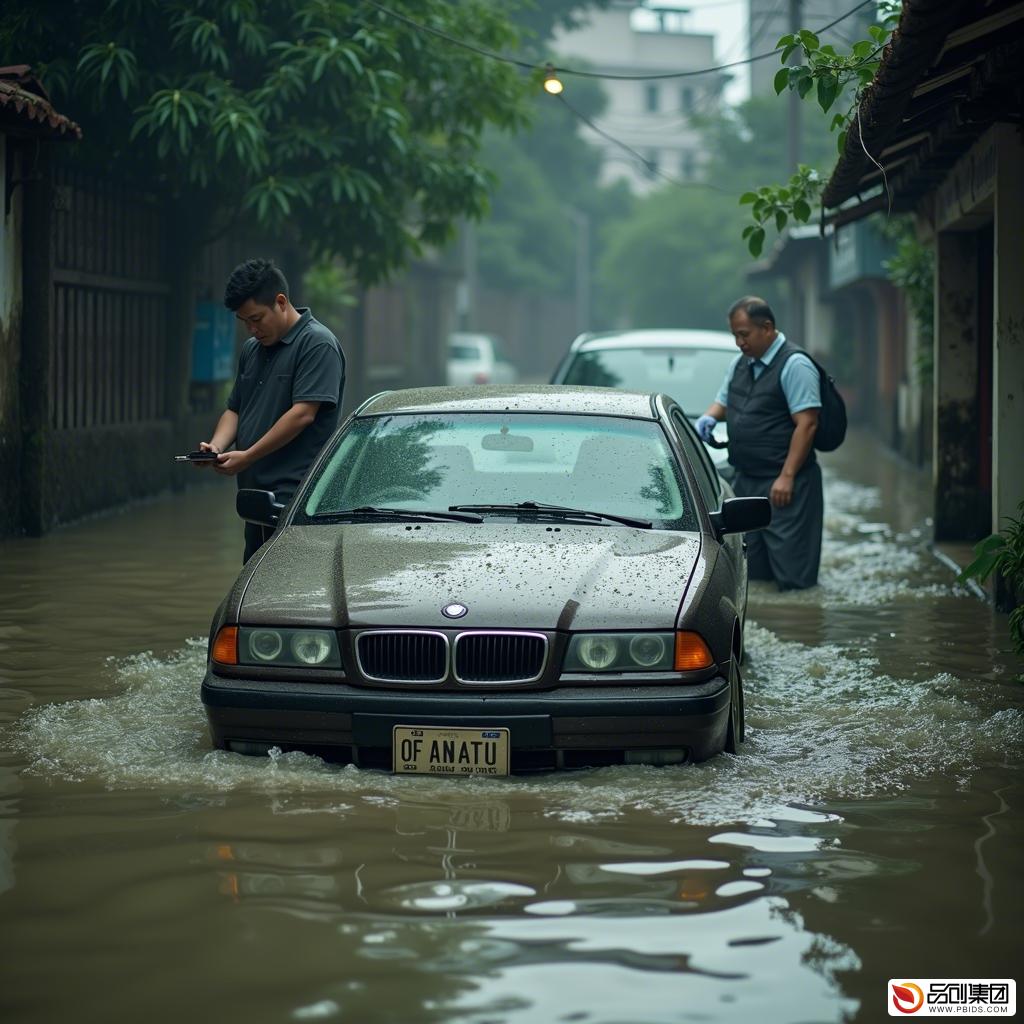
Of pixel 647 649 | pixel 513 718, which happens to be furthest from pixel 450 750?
pixel 647 649

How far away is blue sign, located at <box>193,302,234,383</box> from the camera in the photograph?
61.3 feet

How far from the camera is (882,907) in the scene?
4590 mm

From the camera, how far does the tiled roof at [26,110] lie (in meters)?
11.4

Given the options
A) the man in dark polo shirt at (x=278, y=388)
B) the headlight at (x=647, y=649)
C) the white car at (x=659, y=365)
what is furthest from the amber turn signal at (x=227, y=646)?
the white car at (x=659, y=365)

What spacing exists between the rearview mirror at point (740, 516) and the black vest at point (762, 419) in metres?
3.96

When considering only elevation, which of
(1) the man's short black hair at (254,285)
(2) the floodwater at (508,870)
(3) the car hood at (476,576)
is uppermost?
(1) the man's short black hair at (254,285)

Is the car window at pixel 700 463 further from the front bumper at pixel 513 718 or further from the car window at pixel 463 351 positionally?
the car window at pixel 463 351

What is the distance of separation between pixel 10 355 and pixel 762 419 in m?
5.70

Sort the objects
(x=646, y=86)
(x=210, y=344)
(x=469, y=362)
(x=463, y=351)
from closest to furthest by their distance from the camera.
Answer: (x=210, y=344) < (x=469, y=362) < (x=463, y=351) < (x=646, y=86)

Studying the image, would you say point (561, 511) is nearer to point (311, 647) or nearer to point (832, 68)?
point (311, 647)

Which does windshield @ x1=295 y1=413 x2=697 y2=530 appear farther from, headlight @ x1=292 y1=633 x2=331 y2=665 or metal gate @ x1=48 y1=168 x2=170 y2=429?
metal gate @ x1=48 y1=168 x2=170 y2=429

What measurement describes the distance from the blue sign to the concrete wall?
5420 millimetres

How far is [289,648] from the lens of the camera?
18.5ft

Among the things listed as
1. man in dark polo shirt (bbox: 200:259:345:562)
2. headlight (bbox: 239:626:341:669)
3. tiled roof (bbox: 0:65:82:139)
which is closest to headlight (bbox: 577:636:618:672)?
headlight (bbox: 239:626:341:669)
